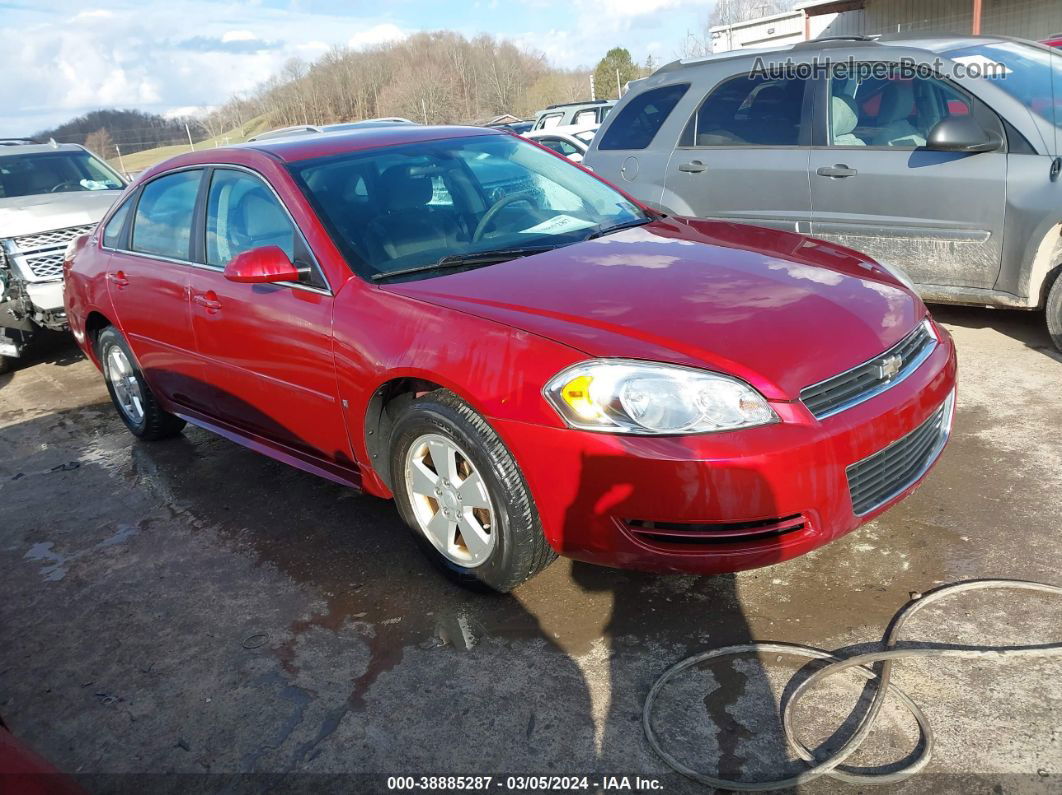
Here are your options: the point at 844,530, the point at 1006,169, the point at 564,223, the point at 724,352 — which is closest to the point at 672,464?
the point at 724,352

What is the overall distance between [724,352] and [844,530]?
67 centimetres

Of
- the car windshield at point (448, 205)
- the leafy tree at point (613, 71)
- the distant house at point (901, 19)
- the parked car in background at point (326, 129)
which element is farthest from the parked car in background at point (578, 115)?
the leafy tree at point (613, 71)

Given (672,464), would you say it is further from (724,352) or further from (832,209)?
(832,209)

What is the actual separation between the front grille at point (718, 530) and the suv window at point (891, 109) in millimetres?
3536

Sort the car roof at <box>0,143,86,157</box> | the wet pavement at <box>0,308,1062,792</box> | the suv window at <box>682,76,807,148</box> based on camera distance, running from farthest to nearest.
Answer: the car roof at <box>0,143,86,157</box>, the suv window at <box>682,76,807,148</box>, the wet pavement at <box>0,308,1062,792</box>

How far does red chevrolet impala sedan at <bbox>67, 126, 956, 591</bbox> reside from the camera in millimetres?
2576

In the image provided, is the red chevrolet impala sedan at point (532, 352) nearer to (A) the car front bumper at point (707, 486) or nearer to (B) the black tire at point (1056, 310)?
(A) the car front bumper at point (707, 486)

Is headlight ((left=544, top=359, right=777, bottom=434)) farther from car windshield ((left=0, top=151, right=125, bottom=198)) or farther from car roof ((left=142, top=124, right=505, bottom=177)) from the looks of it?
car windshield ((left=0, top=151, right=125, bottom=198))

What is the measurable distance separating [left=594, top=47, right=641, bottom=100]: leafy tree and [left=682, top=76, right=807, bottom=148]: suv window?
4316 cm

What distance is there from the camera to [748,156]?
5891 millimetres

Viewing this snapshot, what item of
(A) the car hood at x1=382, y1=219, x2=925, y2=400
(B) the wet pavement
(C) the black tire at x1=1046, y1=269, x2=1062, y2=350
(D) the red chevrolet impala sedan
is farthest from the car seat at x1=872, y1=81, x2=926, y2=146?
(A) the car hood at x1=382, y1=219, x2=925, y2=400

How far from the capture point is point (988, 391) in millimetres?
4613

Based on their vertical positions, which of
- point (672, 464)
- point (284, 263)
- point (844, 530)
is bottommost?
point (844, 530)

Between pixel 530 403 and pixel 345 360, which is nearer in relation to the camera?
pixel 530 403
